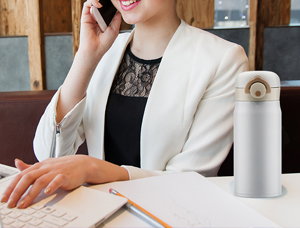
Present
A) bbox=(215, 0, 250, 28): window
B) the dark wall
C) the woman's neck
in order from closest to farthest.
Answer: the woman's neck < the dark wall < bbox=(215, 0, 250, 28): window

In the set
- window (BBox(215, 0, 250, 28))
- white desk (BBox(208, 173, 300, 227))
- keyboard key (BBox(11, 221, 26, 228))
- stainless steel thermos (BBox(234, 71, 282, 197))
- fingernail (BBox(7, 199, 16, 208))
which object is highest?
window (BBox(215, 0, 250, 28))

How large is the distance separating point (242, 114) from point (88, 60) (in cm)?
73

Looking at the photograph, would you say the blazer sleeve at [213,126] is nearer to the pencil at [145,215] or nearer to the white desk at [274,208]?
the white desk at [274,208]

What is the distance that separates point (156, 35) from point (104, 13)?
22cm

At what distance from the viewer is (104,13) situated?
130 centimetres

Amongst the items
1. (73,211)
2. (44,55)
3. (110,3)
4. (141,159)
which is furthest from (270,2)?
(73,211)

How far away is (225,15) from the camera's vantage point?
368 centimetres

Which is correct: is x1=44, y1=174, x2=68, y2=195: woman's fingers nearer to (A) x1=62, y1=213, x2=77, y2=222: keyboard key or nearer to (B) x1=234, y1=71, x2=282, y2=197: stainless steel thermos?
(A) x1=62, y1=213, x2=77, y2=222: keyboard key

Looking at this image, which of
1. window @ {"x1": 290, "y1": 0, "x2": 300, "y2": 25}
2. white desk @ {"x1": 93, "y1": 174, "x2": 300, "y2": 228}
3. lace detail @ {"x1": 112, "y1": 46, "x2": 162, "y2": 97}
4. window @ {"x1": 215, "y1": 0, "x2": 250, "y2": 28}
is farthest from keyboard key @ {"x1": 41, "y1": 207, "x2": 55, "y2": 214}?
window @ {"x1": 290, "y1": 0, "x2": 300, "y2": 25}

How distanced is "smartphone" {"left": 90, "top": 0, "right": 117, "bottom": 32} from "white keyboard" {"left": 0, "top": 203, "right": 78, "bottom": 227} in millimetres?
844

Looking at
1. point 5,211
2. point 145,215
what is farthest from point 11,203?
point 145,215

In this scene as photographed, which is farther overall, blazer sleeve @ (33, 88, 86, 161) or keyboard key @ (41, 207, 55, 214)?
blazer sleeve @ (33, 88, 86, 161)

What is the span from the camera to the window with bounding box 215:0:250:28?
364cm

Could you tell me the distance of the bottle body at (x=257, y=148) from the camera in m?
0.64
